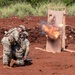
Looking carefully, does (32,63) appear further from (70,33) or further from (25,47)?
(70,33)

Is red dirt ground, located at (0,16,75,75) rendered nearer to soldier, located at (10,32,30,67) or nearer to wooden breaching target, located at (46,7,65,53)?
soldier, located at (10,32,30,67)

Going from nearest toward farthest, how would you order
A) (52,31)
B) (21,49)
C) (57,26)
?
(21,49) → (52,31) → (57,26)

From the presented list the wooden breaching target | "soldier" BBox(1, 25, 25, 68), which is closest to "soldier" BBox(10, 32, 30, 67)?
"soldier" BBox(1, 25, 25, 68)

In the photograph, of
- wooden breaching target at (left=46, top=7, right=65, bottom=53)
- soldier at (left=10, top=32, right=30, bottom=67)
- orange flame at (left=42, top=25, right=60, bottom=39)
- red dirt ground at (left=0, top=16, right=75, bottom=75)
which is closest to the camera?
red dirt ground at (left=0, top=16, right=75, bottom=75)

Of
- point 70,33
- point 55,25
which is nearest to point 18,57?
point 55,25

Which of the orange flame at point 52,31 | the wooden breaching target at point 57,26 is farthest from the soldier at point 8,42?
the wooden breaching target at point 57,26

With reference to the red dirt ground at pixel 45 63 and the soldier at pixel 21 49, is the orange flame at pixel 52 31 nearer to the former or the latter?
the red dirt ground at pixel 45 63

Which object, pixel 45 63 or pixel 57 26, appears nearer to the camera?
pixel 45 63

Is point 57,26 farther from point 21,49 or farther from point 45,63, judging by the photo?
point 21,49

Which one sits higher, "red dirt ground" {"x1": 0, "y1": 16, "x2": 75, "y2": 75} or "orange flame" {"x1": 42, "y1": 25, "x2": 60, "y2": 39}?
"orange flame" {"x1": 42, "y1": 25, "x2": 60, "y2": 39}

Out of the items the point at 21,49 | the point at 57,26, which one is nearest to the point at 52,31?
the point at 57,26

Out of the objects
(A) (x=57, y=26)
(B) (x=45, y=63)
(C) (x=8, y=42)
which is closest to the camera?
(C) (x=8, y=42)

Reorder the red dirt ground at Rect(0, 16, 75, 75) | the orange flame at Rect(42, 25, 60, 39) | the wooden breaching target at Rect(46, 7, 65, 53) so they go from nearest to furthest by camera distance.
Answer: the red dirt ground at Rect(0, 16, 75, 75) < the orange flame at Rect(42, 25, 60, 39) < the wooden breaching target at Rect(46, 7, 65, 53)

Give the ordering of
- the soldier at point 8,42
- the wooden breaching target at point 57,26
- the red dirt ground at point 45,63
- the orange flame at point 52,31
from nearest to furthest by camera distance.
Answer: the red dirt ground at point 45,63
the soldier at point 8,42
the orange flame at point 52,31
the wooden breaching target at point 57,26
